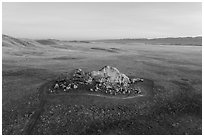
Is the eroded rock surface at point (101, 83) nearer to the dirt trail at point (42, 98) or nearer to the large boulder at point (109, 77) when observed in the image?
the large boulder at point (109, 77)

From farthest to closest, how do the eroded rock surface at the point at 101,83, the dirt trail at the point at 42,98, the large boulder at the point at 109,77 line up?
the large boulder at the point at 109,77 → the eroded rock surface at the point at 101,83 → the dirt trail at the point at 42,98

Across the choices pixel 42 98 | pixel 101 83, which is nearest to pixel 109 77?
pixel 101 83

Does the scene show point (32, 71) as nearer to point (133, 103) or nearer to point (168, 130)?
point (133, 103)

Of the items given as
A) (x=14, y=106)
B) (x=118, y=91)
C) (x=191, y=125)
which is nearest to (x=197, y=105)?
(x=191, y=125)

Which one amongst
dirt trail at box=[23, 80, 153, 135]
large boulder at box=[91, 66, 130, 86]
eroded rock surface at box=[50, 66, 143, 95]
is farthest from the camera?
large boulder at box=[91, 66, 130, 86]

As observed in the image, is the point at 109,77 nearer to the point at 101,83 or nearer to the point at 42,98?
the point at 101,83

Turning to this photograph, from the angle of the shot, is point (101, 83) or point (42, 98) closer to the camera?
point (42, 98)

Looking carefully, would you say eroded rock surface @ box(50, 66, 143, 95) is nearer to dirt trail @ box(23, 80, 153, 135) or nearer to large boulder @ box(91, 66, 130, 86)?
large boulder @ box(91, 66, 130, 86)

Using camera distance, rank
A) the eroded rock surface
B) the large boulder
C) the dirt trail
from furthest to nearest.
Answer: the large boulder
the eroded rock surface
the dirt trail

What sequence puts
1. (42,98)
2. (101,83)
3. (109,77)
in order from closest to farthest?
(42,98)
(101,83)
(109,77)

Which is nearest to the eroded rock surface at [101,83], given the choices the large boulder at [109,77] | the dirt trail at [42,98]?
the large boulder at [109,77]

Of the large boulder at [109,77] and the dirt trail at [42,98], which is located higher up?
the large boulder at [109,77]

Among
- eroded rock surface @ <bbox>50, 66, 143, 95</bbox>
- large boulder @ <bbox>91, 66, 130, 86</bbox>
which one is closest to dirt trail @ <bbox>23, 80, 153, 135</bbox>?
eroded rock surface @ <bbox>50, 66, 143, 95</bbox>
